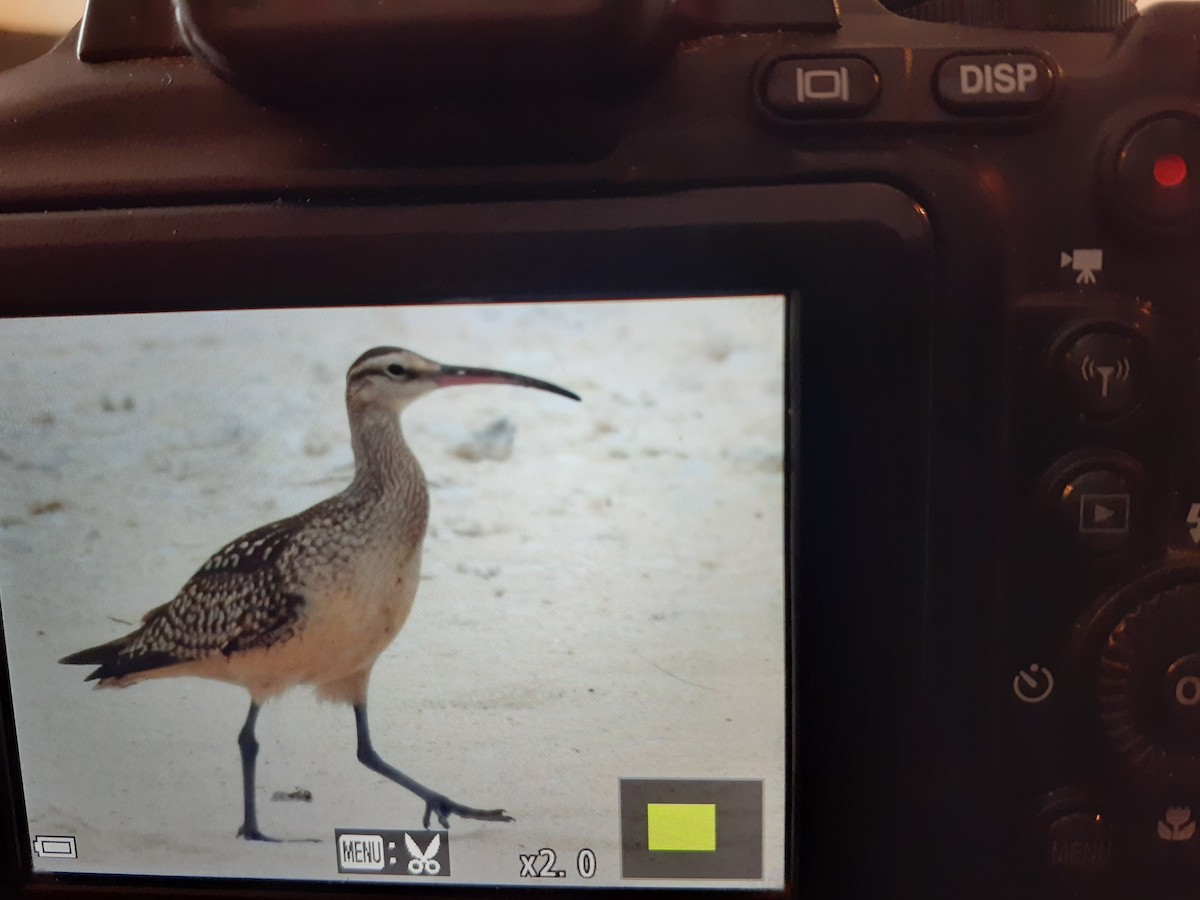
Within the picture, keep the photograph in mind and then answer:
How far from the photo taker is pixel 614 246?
297 millimetres

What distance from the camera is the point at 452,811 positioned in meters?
0.33

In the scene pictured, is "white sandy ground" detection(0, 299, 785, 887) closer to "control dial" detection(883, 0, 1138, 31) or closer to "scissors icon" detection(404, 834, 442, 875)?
"scissors icon" detection(404, 834, 442, 875)

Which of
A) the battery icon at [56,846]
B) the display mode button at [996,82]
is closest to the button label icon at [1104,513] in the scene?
the display mode button at [996,82]

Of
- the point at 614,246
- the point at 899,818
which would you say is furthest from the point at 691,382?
the point at 899,818

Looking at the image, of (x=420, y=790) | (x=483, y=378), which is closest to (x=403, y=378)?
(x=483, y=378)

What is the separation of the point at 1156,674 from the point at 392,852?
0.25 meters

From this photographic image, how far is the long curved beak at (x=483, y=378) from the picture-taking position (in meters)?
0.31

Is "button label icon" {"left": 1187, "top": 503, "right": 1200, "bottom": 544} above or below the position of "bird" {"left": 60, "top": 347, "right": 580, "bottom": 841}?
above

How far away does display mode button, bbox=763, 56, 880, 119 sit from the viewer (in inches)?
11.3

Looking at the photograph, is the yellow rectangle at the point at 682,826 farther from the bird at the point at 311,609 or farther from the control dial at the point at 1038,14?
the control dial at the point at 1038,14

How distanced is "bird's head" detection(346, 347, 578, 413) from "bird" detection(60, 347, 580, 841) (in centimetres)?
1

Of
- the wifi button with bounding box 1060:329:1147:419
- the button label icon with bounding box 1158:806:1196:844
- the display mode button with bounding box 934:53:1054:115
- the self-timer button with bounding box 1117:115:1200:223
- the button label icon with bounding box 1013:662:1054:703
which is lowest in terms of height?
the button label icon with bounding box 1158:806:1196:844

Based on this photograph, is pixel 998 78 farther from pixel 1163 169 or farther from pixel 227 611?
pixel 227 611

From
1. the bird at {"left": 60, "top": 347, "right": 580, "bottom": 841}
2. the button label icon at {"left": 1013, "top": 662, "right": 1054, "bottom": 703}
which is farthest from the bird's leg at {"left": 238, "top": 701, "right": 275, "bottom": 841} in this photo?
the button label icon at {"left": 1013, "top": 662, "right": 1054, "bottom": 703}
